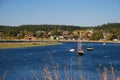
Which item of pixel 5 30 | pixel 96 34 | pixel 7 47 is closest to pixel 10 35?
pixel 5 30

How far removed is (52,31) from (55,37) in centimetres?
741

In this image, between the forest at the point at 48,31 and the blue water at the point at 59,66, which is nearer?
the blue water at the point at 59,66

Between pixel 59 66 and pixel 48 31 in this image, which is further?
pixel 48 31

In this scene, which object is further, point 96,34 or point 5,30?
point 5,30

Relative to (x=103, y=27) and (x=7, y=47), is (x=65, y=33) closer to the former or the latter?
(x=103, y=27)

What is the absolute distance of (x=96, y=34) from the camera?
166625 millimetres

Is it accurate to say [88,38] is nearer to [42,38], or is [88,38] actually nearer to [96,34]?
[96,34]

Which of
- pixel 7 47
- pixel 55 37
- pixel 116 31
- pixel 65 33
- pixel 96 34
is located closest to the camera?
pixel 7 47

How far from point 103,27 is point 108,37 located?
32.7m

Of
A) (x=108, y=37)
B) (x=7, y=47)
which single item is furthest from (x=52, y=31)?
(x=7, y=47)

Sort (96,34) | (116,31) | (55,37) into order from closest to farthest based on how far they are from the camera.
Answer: (116,31) < (96,34) < (55,37)

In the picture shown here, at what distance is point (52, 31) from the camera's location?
18412 cm

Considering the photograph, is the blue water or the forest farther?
the forest

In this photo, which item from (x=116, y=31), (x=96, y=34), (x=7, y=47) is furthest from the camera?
(x=96, y=34)
